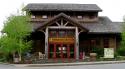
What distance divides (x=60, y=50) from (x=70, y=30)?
292 cm

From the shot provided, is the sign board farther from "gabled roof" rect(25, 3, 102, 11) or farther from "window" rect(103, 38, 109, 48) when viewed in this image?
"gabled roof" rect(25, 3, 102, 11)

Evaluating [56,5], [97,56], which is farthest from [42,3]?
[97,56]

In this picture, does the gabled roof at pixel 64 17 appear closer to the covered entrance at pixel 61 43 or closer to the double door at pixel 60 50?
the covered entrance at pixel 61 43

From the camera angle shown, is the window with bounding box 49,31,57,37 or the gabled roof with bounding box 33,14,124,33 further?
the gabled roof with bounding box 33,14,124,33

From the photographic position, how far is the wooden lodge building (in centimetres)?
4816

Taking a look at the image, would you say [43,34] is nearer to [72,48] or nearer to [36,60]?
[72,48]

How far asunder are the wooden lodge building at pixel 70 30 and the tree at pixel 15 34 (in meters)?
2.67

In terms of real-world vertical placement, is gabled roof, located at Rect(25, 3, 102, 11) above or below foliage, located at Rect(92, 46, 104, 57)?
above

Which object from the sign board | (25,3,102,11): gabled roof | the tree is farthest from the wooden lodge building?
the sign board

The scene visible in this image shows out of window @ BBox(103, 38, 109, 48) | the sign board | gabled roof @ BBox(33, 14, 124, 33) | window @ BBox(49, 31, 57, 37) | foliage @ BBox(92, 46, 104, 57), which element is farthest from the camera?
window @ BBox(103, 38, 109, 48)

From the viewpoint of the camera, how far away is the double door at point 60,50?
48.4 metres

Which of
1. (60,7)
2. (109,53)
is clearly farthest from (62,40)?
(60,7)

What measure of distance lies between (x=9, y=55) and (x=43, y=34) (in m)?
6.50

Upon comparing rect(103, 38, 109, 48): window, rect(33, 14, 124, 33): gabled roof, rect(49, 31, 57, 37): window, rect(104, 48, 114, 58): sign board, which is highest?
rect(33, 14, 124, 33): gabled roof
